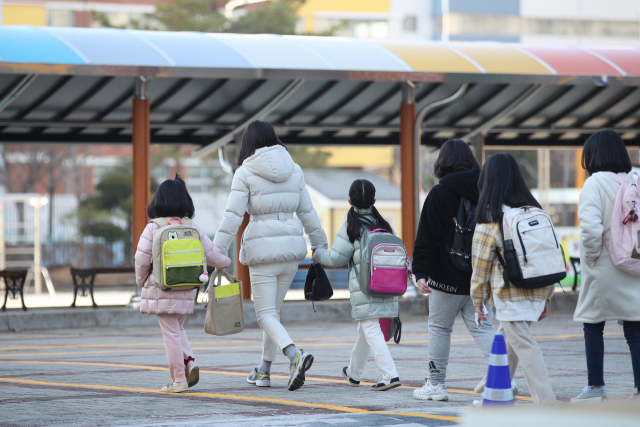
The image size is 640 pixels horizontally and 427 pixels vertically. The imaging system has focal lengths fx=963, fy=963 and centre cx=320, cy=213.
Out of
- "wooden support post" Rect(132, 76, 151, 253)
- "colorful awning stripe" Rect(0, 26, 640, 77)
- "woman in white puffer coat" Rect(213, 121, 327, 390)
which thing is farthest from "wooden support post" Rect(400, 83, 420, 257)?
"woman in white puffer coat" Rect(213, 121, 327, 390)

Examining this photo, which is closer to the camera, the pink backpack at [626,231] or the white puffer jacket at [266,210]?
the pink backpack at [626,231]

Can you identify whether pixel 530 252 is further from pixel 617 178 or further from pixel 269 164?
pixel 269 164

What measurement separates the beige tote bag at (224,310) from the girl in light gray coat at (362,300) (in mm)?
713

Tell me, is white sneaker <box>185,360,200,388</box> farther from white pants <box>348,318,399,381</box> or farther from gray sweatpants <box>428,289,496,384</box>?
gray sweatpants <box>428,289,496,384</box>

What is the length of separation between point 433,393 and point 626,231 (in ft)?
5.66

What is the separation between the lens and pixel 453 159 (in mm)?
6895

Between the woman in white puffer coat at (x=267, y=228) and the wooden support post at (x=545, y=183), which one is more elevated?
the wooden support post at (x=545, y=183)

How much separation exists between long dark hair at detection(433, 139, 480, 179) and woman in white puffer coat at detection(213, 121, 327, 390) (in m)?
1.15

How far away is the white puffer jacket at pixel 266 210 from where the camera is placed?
7.39m

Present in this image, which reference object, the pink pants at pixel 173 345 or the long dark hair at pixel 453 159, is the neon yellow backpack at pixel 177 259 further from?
the long dark hair at pixel 453 159

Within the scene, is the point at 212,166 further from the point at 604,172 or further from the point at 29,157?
the point at 604,172

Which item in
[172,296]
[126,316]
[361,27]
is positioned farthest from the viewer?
[361,27]

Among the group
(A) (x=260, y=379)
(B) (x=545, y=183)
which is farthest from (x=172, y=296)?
(B) (x=545, y=183)

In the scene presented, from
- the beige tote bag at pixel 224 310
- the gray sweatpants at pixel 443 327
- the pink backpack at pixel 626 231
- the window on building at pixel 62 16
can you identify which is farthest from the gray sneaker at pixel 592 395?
the window on building at pixel 62 16
